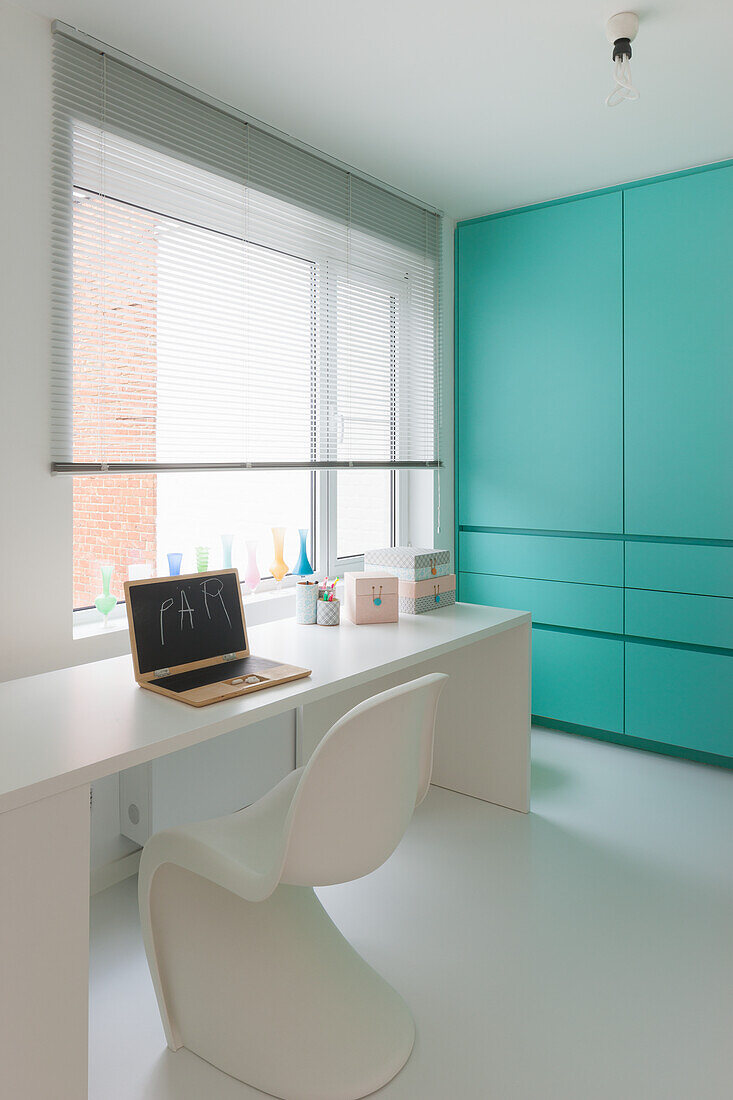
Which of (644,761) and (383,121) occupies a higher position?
(383,121)

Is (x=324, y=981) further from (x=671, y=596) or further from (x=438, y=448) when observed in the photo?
(x=438, y=448)

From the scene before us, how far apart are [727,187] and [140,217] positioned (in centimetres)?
219

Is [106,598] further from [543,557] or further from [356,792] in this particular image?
[543,557]

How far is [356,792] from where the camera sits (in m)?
1.42

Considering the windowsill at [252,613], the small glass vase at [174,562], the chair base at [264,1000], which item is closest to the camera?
the chair base at [264,1000]

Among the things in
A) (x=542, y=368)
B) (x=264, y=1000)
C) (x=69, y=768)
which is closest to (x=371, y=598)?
(x=264, y=1000)

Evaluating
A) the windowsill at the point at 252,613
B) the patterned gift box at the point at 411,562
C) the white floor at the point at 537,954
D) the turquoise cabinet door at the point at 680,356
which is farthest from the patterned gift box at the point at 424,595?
the turquoise cabinet door at the point at 680,356

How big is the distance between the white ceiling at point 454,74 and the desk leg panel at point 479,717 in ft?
5.74

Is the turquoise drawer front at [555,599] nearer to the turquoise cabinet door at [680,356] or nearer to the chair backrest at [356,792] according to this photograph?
the turquoise cabinet door at [680,356]

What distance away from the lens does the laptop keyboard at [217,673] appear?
5.83ft

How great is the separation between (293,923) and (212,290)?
1.90 m

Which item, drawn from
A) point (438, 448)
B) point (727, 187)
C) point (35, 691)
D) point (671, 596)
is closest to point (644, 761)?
point (671, 596)

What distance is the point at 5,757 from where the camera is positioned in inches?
52.3

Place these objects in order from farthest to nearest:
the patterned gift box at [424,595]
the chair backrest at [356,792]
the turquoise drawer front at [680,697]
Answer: the turquoise drawer front at [680,697] < the patterned gift box at [424,595] < the chair backrest at [356,792]
